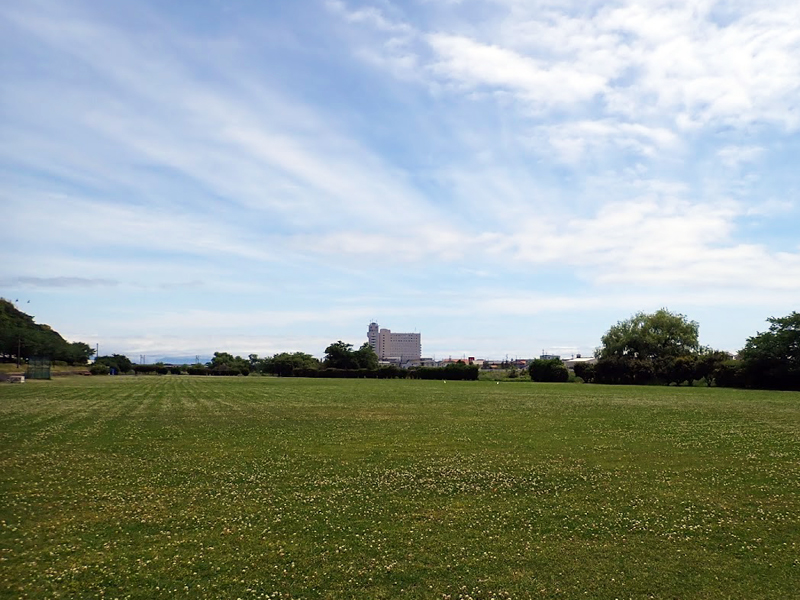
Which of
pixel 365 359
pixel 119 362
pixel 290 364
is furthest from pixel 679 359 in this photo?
pixel 119 362

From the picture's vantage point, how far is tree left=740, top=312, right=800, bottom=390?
56875 mm

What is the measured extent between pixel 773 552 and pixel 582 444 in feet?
32.3

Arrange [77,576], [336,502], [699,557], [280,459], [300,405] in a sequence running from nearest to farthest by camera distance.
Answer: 1. [77,576]
2. [699,557]
3. [336,502]
4. [280,459]
5. [300,405]

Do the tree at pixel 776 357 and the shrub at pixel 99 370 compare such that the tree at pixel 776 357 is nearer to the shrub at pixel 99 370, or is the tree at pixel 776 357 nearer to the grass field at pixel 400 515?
the grass field at pixel 400 515

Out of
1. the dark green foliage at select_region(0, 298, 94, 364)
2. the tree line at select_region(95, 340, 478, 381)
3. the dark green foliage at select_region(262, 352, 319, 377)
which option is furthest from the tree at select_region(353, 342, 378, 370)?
the dark green foliage at select_region(0, 298, 94, 364)

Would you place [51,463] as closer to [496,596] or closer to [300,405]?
[496,596]

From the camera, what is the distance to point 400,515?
10.1 meters

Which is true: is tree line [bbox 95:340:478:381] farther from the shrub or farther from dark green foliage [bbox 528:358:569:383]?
dark green foliage [bbox 528:358:569:383]

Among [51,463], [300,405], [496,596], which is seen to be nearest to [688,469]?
[496,596]

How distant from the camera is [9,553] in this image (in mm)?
8195

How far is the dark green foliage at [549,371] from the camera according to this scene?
8700 cm

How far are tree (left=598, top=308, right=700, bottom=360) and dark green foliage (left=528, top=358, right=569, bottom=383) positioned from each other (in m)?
8.00

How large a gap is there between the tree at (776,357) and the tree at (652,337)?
26453 millimetres

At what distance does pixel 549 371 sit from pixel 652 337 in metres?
18.9
